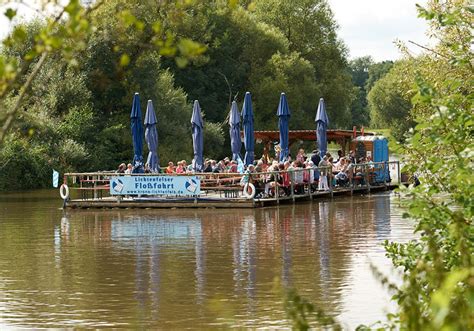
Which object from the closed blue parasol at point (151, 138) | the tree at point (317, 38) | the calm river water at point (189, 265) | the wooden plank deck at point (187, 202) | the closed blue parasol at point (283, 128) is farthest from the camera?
the tree at point (317, 38)

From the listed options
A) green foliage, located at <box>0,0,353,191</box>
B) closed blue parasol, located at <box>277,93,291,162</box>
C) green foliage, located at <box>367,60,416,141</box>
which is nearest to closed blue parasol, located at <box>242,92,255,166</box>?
closed blue parasol, located at <box>277,93,291,162</box>

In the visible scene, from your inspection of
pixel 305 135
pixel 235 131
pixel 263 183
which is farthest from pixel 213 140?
pixel 263 183

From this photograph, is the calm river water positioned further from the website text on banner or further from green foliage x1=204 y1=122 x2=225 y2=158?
green foliage x1=204 y1=122 x2=225 y2=158

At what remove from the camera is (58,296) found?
638 inches

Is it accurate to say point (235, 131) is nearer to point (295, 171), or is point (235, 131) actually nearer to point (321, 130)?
point (321, 130)

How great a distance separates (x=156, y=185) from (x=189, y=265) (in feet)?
44.1

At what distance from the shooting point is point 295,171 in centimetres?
3334

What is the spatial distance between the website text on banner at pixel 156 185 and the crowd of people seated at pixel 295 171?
898 millimetres

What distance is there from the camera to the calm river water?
14398 mm

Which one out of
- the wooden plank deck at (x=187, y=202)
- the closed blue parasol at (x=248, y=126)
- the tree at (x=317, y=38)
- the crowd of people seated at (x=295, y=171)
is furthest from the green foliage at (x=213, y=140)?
the wooden plank deck at (x=187, y=202)

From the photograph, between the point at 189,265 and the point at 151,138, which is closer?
the point at 189,265

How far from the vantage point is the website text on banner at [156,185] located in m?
32.2

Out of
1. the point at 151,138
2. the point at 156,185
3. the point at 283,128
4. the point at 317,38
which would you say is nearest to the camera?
the point at 156,185

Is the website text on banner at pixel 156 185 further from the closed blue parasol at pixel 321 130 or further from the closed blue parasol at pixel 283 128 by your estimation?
the closed blue parasol at pixel 321 130
